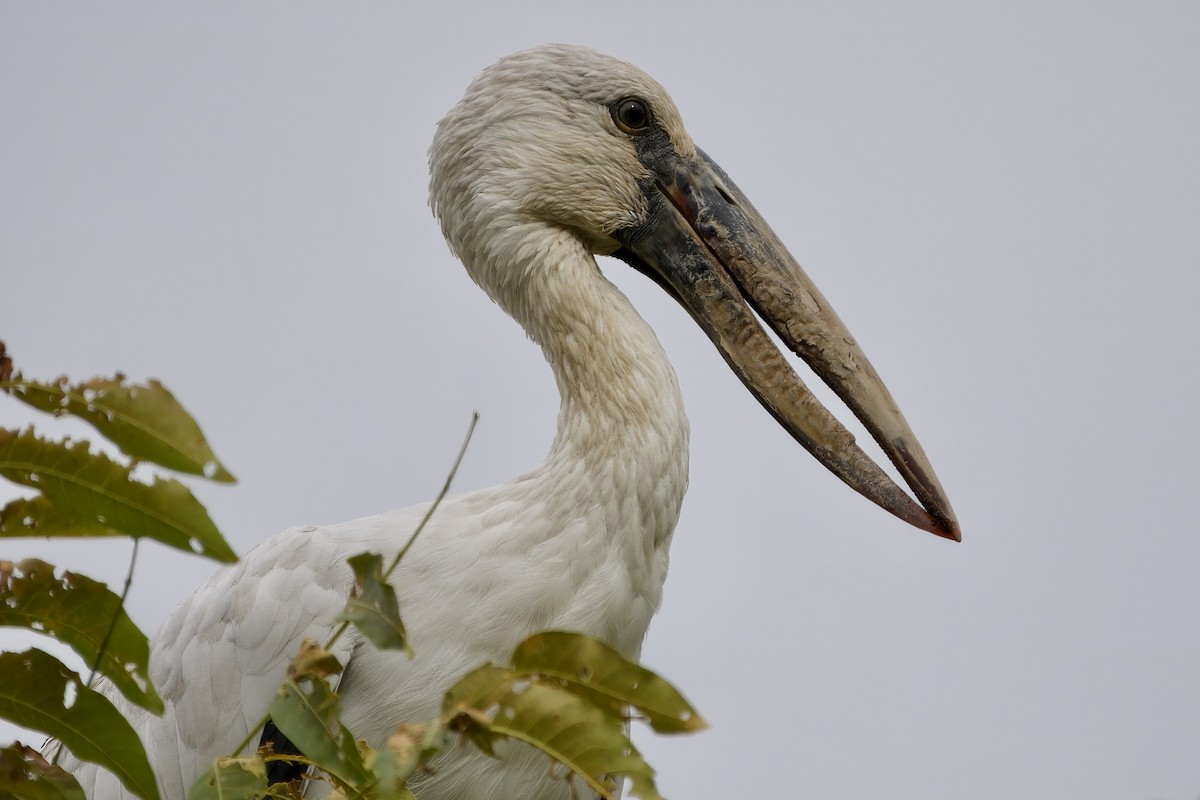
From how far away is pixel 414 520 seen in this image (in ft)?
12.2

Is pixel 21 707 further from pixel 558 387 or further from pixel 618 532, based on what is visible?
pixel 558 387

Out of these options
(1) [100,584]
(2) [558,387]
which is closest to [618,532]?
(2) [558,387]

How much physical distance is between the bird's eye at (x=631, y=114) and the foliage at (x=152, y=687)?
99.8 inches

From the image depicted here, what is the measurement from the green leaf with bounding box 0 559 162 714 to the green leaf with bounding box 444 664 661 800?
478 mm

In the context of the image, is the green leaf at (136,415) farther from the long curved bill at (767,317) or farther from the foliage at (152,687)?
the long curved bill at (767,317)

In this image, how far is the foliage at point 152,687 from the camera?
1.53 metres

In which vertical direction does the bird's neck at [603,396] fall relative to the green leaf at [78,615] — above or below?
above

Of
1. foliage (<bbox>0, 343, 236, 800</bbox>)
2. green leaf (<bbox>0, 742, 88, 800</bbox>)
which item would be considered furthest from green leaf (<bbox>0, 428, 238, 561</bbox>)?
green leaf (<bbox>0, 742, 88, 800</bbox>)

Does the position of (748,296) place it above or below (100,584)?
above

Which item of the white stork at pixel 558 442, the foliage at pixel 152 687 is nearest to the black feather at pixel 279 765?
the white stork at pixel 558 442

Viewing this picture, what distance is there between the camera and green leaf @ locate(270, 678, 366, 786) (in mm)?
1609

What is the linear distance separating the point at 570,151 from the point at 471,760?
178 cm

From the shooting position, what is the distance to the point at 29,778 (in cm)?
177

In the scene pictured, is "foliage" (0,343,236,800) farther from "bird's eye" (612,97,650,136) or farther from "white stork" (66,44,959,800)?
"bird's eye" (612,97,650,136)
